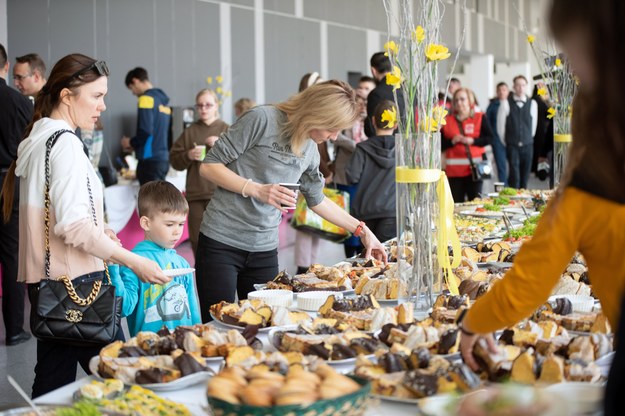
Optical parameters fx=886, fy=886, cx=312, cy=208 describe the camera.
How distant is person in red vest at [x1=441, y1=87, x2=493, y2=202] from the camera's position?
771cm

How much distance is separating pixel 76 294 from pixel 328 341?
3.02 feet

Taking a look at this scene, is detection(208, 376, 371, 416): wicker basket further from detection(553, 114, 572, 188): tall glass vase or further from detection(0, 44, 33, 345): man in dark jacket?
detection(0, 44, 33, 345): man in dark jacket

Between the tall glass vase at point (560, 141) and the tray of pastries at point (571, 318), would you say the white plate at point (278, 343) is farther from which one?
the tall glass vase at point (560, 141)

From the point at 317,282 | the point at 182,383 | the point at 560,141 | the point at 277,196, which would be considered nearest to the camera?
the point at 182,383

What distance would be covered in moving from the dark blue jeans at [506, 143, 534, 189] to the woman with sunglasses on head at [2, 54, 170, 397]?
9.61 meters

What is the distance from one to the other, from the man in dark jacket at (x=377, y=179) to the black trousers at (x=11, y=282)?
75.5 inches

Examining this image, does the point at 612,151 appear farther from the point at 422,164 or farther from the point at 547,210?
the point at 422,164

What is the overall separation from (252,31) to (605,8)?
34.7ft

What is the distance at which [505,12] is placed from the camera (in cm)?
2509

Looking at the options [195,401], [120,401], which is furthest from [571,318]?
[120,401]

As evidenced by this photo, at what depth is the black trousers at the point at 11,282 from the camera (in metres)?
4.80

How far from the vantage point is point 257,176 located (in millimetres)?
3182

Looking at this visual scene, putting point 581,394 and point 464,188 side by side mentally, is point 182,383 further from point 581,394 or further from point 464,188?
point 464,188

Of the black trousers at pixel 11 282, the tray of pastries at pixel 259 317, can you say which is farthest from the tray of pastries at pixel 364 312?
the black trousers at pixel 11 282
